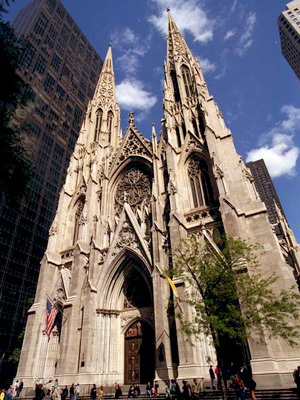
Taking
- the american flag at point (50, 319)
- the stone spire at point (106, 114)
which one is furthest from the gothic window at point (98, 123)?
the american flag at point (50, 319)

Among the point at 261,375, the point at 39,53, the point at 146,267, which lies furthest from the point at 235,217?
the point at 39,53

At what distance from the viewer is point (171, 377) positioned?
1553 cm

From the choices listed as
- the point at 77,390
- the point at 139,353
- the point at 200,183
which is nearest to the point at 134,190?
the point at 200,183

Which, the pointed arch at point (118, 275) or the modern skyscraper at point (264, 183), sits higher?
the modern skyscraper at point (264, 183)

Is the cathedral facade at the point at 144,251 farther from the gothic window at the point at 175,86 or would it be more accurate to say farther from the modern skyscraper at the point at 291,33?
the modern skyscraper at the point at 291,33

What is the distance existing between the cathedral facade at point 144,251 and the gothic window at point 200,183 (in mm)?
87

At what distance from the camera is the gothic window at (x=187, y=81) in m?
29.4

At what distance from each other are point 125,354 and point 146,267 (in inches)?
246

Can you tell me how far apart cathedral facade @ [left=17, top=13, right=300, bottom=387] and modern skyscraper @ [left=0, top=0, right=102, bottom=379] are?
35.4 ft

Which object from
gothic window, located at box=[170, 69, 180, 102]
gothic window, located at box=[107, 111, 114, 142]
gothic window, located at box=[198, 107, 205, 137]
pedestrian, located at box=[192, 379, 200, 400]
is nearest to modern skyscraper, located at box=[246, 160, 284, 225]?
gothic window, located at box=[170, 69, 180, 102]

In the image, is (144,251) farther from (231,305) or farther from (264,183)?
(264,183)

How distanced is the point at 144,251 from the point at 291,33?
8401cm

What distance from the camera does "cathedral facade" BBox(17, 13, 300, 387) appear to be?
16438mm

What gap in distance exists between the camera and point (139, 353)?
19.4 metres
